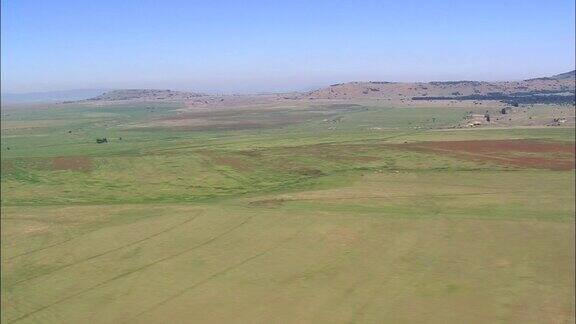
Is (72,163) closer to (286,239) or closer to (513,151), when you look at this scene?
(286,239)

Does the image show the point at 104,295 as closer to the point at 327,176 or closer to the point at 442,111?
the point at 327,176

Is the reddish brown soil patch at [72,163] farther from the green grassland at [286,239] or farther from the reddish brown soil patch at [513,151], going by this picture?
the reddish brown soil patch at [513,151]

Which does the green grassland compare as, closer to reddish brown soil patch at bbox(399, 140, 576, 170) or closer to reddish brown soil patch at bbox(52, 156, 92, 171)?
reddish brown soil patch at bbox(52, 156, 92, 171)

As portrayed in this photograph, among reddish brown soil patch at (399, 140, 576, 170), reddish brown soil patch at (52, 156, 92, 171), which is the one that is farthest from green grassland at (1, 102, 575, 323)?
reddish brown soil patch at (399, 140, 576, 170)

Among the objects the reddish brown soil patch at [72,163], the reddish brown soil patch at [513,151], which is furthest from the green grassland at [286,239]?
the reddish brown soil patch at [513,151]

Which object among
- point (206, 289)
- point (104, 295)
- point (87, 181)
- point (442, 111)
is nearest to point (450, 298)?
point (206, 289)
